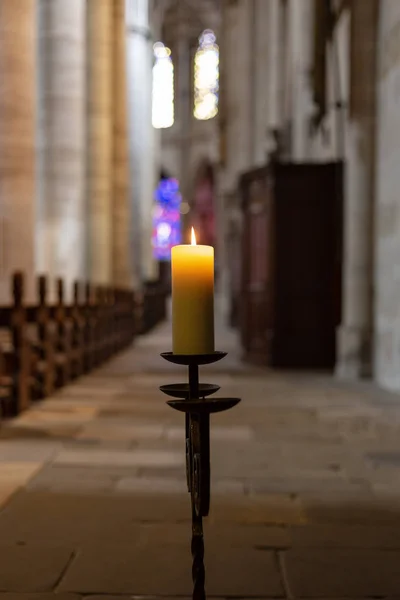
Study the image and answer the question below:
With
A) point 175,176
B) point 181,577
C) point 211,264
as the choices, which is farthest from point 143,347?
point 175,176

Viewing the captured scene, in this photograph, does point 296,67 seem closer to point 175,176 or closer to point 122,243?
point 122,243

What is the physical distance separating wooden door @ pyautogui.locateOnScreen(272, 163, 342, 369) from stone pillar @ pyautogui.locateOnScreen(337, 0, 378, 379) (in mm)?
850

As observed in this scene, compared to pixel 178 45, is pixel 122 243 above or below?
below

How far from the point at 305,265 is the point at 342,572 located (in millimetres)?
6927

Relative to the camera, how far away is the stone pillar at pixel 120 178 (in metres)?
14.6

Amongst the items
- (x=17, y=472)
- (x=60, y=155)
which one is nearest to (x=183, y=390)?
(x=17, y=472)

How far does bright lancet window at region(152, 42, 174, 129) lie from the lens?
111 feet

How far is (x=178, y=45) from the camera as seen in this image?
3322 centimetres

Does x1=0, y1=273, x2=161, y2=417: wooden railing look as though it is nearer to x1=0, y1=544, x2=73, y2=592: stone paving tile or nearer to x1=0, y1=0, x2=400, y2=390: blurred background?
x1=0, y1=0, x2=400, y2=390: blurred background

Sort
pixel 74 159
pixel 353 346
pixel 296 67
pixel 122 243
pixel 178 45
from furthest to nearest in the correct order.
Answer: pixel 178 45
pixel 122 243
pixel 296 67
pixel 74 159
pixel 353 346

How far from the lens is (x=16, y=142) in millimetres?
7965

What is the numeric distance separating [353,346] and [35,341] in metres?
3.21

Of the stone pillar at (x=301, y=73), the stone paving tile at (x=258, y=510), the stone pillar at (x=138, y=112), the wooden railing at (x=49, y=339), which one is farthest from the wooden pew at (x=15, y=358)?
the stone pillar at (x=138, y=112)

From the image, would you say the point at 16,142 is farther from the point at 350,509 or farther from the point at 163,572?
the point at 163,572
